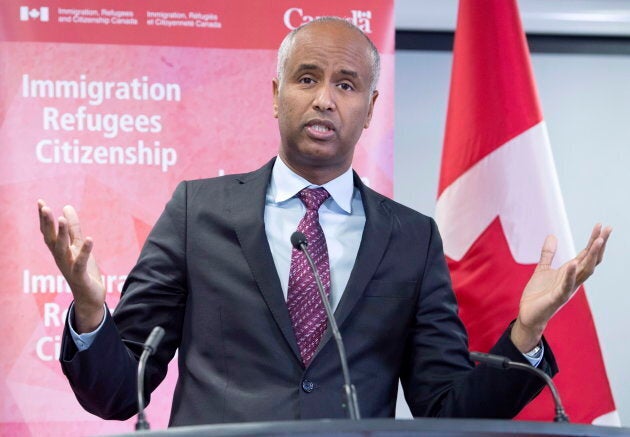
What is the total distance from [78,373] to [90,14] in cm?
184

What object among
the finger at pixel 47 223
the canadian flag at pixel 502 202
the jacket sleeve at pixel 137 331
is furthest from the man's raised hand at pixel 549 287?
the canadian flag at pixel 502 202

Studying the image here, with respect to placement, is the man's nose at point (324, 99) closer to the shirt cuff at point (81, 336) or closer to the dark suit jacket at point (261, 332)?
the dark suit jacket at point (261, 332)

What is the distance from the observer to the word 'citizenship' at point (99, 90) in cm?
363

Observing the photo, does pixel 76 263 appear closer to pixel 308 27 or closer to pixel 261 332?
pixel 261 332

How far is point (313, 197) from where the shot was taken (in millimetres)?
2674

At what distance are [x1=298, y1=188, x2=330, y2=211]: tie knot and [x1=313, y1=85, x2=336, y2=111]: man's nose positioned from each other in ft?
0.74

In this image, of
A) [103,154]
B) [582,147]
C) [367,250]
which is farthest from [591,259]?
[582,147]

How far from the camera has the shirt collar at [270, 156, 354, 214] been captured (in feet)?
8.82

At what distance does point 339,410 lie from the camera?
2426 millimetres

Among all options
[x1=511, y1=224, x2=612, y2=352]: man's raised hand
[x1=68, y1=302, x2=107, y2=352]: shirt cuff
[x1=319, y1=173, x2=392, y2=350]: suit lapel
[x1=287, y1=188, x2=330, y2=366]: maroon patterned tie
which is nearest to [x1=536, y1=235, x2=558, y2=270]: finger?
[x1=511, y1=224, x2=612, y2=352]: man's raised hand

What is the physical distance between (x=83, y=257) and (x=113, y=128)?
5.44 ft

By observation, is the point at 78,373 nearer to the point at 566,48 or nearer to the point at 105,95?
the point at 105,95

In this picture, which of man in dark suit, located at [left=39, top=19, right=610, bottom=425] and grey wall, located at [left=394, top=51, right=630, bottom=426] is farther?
grey wall, located at [left=394, top=51, right=630, bottom=426]

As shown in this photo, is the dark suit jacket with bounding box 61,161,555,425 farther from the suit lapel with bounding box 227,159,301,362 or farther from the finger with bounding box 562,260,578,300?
the finger with bounding box 562,260,578,300
